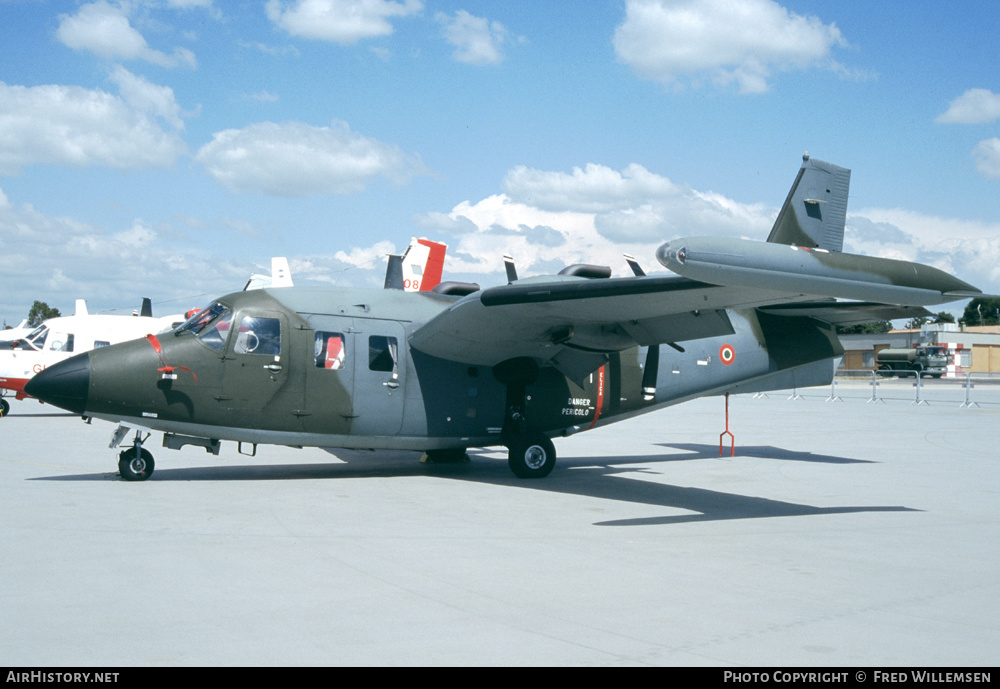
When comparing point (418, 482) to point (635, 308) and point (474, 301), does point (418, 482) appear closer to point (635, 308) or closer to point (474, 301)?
point (474, 301)

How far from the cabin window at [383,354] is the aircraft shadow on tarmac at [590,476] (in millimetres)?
1872

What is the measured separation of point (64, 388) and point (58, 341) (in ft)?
61.1

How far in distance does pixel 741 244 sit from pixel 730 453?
1027 centimetres

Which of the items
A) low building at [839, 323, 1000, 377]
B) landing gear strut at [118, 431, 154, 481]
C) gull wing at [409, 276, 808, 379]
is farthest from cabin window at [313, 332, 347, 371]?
low building at [839, 323, 1000, 377]

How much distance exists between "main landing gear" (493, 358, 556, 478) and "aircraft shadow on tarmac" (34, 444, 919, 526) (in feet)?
0.84

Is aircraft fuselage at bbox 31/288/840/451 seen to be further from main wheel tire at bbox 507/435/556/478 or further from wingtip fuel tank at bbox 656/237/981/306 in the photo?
wingtip fuel tank at bbox 656/237/981/306

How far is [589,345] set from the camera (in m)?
13.6

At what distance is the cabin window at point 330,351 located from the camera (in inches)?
511

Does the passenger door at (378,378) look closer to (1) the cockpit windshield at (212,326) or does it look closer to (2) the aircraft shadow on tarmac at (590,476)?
(2) the aircraft shadow on tarmac at (590,476)

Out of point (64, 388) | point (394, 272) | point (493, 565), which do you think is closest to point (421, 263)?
point (394, 272)

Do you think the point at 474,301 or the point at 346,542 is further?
the point at 474,301

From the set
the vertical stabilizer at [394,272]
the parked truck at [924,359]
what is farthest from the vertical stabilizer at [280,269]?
the parked truck at [924,359]

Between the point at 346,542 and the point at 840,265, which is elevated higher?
the point at 840,265

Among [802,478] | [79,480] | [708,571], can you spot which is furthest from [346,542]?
[802,478]
